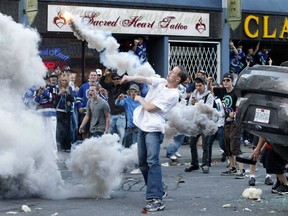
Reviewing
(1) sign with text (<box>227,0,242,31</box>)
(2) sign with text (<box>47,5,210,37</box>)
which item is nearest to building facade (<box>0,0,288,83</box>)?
(2) sign with text (<box>47,5,210,37</box>)

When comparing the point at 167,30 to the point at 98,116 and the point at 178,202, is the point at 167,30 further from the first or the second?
the point at 178,202

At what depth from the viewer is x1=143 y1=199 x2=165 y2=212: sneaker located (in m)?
7.99

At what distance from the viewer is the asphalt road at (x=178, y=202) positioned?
26.3ft

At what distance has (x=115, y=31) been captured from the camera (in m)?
18.5

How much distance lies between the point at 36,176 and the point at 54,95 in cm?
514

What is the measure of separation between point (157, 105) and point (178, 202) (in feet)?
4.47

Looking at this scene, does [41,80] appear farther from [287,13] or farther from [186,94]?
[287,13]

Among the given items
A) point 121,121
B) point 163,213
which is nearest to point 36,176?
point 163,213

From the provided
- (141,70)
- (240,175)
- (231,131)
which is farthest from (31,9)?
(141,70)

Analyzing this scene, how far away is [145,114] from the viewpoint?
328 inches

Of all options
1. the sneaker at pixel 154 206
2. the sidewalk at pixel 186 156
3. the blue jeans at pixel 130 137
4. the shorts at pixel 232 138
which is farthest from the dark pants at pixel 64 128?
the sneaker at pixel 154 206

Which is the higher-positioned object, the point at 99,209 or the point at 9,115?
the point at 9,115

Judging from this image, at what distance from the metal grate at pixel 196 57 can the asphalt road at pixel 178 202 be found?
30.3 feet

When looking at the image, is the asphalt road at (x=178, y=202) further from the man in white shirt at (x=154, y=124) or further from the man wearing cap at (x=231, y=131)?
the man wearing cap at (x=231, y=131)
